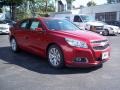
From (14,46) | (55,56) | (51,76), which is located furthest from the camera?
(14,46)

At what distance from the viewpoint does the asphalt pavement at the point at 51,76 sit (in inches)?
237

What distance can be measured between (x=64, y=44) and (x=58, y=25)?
152 cm

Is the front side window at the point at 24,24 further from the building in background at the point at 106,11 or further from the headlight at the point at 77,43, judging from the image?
the building in background at the point at 106,11

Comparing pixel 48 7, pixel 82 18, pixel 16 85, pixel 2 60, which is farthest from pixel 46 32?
pixel 48 7

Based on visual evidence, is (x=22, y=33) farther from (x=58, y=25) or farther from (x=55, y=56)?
(x=55, y=56)

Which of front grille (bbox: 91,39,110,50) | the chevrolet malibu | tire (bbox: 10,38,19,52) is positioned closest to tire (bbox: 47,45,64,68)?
the chevrolet malibu

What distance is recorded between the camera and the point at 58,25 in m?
8.68

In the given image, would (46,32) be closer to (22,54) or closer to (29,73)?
(29,73)

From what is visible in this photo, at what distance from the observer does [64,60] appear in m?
7.41

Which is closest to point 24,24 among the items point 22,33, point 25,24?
point 25,24

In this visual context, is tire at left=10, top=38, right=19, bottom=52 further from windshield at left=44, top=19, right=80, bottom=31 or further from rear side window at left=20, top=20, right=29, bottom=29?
windshield at left=44, top=19, right=80, bottom=31

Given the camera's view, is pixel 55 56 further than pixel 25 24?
No

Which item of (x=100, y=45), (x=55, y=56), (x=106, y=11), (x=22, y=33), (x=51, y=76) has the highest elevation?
(x=106, y=11)

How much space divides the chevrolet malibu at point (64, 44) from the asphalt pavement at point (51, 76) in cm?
30
